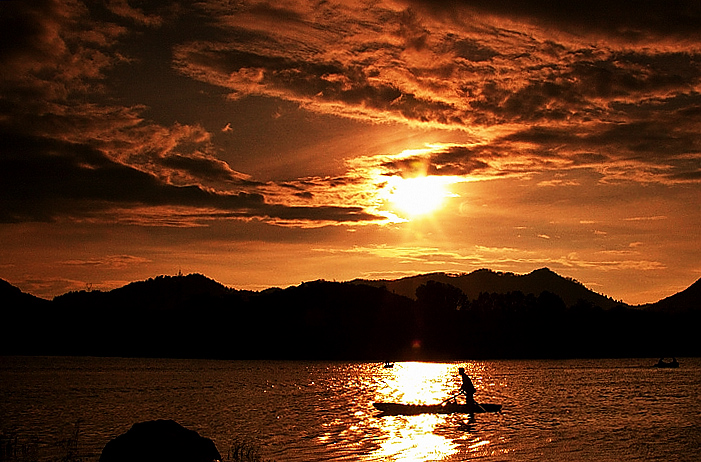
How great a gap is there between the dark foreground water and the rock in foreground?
7.98 meters

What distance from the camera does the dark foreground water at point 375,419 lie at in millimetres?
37062

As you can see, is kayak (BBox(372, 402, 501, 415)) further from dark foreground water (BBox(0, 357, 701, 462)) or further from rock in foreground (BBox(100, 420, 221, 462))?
rock in foreground (BBox(100, 420, 221, 462))

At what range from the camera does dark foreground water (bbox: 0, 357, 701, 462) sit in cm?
3706

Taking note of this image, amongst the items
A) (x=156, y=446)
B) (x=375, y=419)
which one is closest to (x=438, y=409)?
(x=375, y=419)

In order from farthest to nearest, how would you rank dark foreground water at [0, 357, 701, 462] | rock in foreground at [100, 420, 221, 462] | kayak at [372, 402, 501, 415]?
1. kayak at [372, 402, 501, 415]
2. dark foreground water at [0, 357, 701, 462]
3. rock in foreground at [100, 420, 221, 462]

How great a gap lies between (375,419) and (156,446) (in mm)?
28575

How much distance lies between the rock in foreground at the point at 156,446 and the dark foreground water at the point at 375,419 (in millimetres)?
7980

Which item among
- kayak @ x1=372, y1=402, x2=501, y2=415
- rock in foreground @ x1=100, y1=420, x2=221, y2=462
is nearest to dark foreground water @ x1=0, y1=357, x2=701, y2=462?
kayak @ x1=372, y1=402, x2=501, y2=415

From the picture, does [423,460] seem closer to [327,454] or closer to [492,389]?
[327,454]

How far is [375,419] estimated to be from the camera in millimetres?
52969

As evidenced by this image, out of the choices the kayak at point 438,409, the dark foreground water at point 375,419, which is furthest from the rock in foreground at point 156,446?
the kayak at point 438,409

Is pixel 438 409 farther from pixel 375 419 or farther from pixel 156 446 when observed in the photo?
pixel 156 446

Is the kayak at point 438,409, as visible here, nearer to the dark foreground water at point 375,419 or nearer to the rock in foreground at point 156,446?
the dark foreground water at point 375,419

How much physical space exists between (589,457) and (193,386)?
225 feet
